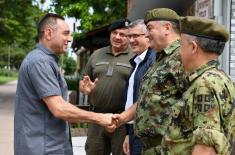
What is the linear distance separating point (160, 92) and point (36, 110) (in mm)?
901

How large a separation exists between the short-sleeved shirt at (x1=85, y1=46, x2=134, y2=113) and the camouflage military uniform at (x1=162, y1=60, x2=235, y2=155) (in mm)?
2629

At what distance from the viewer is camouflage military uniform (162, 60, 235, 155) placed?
2.57 m

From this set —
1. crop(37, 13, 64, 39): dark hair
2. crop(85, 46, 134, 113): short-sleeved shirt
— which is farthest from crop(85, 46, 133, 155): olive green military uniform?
crop(37, 13, 64, 39): dark hair

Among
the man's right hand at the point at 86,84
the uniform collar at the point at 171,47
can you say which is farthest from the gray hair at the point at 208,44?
the man's right hand at the point at 86,84

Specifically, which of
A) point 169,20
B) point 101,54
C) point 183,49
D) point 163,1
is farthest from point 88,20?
point 183,49

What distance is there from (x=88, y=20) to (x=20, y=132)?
1539 cm

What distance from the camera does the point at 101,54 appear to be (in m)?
5.71

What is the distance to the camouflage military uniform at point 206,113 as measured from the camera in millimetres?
2570

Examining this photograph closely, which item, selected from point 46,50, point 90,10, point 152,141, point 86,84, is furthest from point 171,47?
point 90,10

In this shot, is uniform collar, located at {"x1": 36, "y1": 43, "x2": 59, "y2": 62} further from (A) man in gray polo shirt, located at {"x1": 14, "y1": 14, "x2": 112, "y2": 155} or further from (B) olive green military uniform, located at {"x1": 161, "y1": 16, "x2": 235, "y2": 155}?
(B) olive green military uniform, located at {"x1": 161, "y1": 16, "x2": 235, "y2": 155}

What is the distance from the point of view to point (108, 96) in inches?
216

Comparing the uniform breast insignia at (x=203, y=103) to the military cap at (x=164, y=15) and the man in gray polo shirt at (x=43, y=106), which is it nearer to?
the man in gray polo shirt at (x=43, y=106)

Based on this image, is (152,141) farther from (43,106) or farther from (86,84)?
(86,84)

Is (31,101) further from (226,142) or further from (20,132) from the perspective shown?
(226,142)
